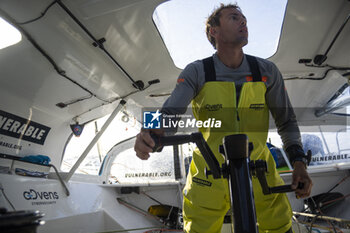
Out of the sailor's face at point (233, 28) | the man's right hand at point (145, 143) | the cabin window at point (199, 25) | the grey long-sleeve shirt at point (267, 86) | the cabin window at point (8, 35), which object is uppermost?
the cabin window at point (199, 25)

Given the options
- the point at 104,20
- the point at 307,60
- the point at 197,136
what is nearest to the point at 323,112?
the point at 307,60

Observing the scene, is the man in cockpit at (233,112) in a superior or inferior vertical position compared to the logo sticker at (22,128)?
inferior

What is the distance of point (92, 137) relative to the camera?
362cm

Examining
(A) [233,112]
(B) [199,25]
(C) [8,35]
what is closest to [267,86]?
(A) [233,112]

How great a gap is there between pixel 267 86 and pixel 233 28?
38 centimetres

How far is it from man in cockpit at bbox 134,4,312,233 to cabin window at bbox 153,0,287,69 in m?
0.87

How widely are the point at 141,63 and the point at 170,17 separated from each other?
68cm

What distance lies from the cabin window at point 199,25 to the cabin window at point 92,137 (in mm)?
1648

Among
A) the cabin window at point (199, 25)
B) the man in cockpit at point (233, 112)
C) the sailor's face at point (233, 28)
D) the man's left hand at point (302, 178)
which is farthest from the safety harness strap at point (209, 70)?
the cabin window at point (199, 25)

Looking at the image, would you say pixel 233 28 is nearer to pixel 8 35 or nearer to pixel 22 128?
pixel 8 35

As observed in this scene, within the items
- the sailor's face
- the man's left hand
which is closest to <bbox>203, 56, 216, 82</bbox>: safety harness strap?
the sailor's face

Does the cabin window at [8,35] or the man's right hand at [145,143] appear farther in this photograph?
the cabin window at [8,35]

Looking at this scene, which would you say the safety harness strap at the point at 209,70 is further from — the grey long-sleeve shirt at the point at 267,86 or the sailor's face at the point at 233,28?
the sailor's face at the point at 233,28

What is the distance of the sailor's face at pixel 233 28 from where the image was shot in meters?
1.23
